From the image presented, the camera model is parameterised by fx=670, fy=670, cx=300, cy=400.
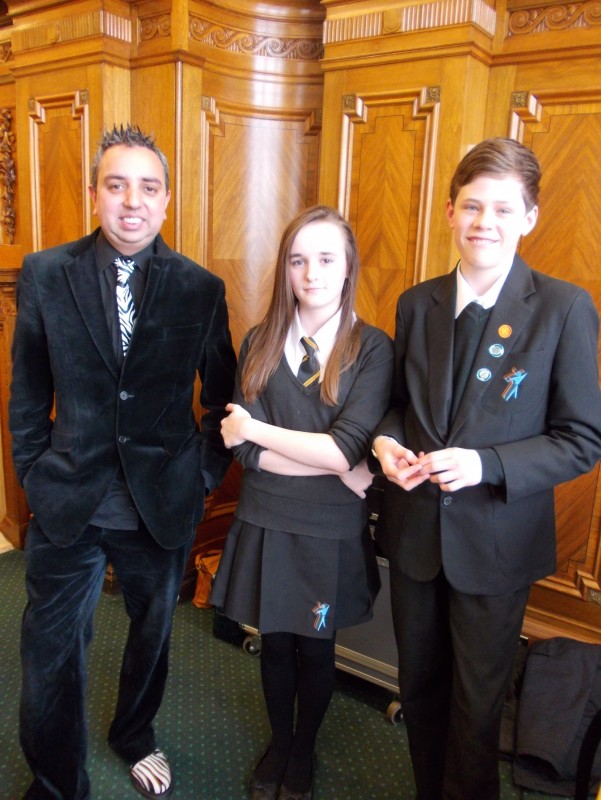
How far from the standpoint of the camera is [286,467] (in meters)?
1.57

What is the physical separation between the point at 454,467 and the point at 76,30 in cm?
229

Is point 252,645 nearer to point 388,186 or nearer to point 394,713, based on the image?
point 394,713

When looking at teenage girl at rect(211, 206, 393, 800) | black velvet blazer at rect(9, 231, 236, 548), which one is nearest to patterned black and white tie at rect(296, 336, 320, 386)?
teenage girl at rect(211, 206, 393, 800)

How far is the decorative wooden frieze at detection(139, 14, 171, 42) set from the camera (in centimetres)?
239

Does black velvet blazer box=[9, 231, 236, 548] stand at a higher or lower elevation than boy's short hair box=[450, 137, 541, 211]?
lower

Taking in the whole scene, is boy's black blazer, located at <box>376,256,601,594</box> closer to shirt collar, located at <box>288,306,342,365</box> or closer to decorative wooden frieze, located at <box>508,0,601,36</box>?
shirt collar, located at <box>288,306,342,365</box>

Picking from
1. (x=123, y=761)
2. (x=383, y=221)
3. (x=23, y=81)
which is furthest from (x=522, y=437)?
(x=23, y=81)

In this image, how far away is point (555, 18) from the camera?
200 centimetres

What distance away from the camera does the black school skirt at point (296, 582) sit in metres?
1.61

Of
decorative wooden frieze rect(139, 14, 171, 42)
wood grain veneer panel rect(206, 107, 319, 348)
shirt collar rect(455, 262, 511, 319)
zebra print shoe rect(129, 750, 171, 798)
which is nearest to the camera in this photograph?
shirt collar rect(455, 262, 511, 319)

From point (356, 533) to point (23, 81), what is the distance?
244cm

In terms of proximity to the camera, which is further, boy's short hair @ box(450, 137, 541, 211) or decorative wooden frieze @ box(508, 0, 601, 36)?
decorative wooden frieze @ box(508, 0, 601, 36)

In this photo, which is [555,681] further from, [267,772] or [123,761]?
[123,761]

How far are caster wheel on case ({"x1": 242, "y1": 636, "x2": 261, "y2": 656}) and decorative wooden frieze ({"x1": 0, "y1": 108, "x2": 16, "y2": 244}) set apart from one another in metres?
2.21
